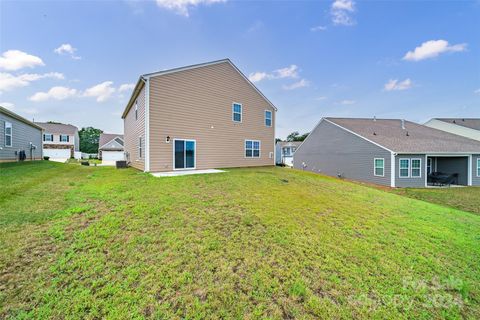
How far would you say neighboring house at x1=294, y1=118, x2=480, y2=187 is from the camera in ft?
52.6

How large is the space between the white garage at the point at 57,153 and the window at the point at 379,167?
4664cm

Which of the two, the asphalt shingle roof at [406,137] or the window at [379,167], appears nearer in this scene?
the window at [379,167]

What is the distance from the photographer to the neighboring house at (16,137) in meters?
13.5

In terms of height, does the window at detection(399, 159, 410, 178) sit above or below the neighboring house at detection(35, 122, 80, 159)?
below

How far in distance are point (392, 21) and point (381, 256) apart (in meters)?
17.3

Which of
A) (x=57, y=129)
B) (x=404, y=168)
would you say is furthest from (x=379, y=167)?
(x=57, y=129)

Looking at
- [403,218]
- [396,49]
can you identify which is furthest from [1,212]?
[396,49]

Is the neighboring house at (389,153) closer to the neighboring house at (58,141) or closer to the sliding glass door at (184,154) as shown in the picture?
the sliding glass door at (184,154)

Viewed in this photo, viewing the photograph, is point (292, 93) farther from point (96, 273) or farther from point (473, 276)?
point (96, 273)

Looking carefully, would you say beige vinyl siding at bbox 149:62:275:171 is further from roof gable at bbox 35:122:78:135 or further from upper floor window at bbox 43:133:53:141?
roof gable at bbox 35:122:78:135

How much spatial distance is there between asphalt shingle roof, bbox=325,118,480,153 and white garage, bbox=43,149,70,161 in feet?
147

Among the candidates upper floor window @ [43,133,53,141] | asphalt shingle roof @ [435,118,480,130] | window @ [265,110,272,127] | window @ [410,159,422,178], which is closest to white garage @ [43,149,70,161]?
upper floor window @ [43,133,53,141]

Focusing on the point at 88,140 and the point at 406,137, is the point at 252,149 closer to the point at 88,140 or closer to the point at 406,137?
the point at 406,137

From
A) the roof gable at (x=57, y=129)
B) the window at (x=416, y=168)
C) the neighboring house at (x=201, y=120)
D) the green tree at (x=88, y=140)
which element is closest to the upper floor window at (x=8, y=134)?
the neighboring house at (x=201, y=120)
